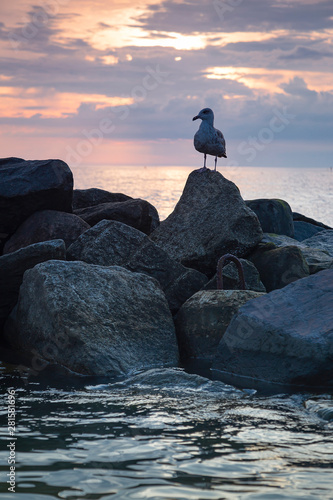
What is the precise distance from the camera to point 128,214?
12.5 meters

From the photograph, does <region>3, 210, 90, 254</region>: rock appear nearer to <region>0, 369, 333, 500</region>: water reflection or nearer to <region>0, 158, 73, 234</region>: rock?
<region>0, 158, 73, 234</region>: rock

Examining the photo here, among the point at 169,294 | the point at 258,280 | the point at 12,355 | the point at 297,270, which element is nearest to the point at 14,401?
the point at 12,355

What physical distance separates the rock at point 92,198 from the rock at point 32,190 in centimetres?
245

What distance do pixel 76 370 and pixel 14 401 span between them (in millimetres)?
1342

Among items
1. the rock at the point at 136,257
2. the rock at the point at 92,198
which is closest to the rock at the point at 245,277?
the rock at the point at 136,257

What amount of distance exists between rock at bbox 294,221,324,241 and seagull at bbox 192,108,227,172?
7200 millimetres

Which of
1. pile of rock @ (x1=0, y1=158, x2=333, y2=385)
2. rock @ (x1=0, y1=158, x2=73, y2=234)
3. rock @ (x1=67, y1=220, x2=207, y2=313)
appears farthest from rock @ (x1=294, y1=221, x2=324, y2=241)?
rock @ (x1=67, y1=220, x2=207, y2=313)

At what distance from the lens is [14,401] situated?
6449 mm

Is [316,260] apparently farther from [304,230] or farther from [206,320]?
[304,230]

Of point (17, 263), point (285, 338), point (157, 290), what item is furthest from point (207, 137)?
point (285, 338)

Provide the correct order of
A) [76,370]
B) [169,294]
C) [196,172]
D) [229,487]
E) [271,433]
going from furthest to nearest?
[196,172]
[169,294]
[76,370]
[271,433]
[229,487]

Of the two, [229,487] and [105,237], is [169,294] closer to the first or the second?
[105,237]

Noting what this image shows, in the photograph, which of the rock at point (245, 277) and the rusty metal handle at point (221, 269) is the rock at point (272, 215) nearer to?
the rock at point (245, 277)

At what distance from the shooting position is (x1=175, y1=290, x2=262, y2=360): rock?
8.55 metres
